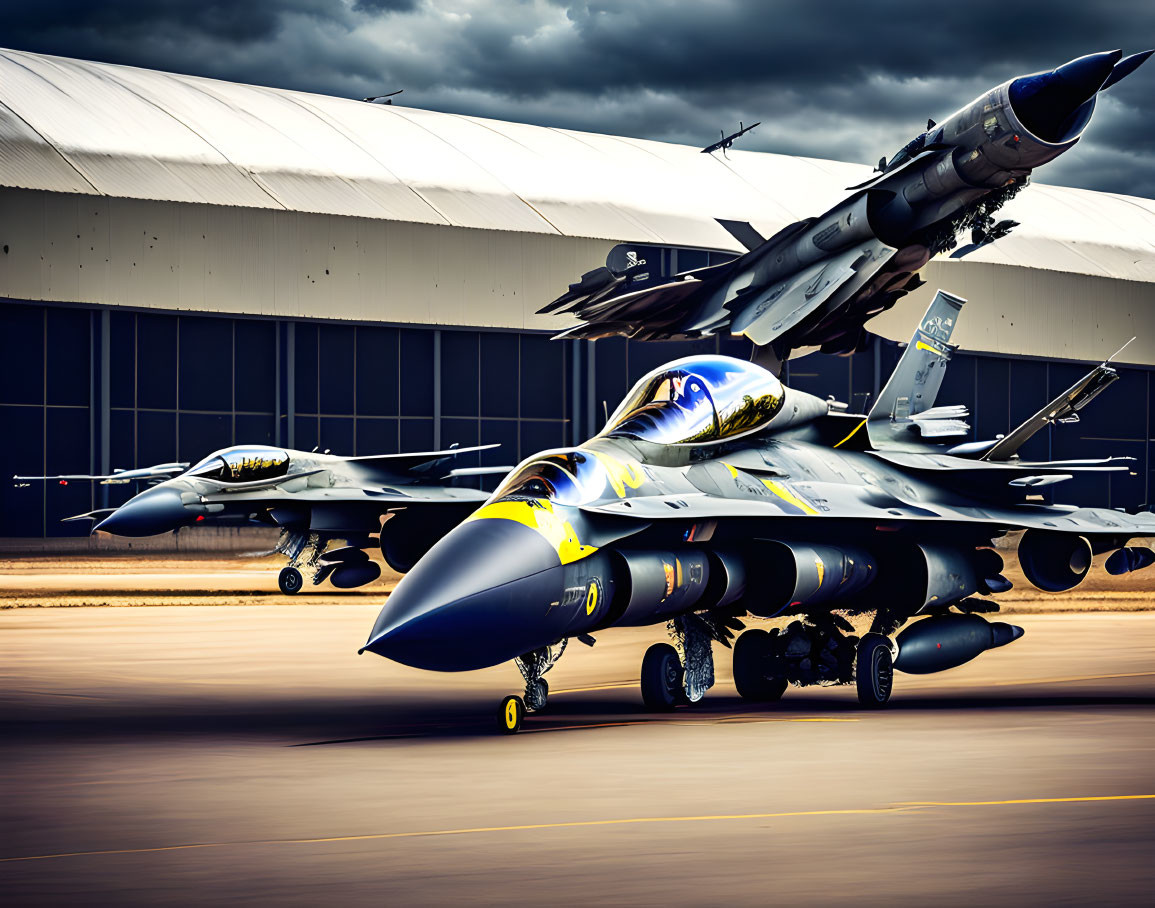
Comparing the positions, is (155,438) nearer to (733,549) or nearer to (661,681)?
(661,681)

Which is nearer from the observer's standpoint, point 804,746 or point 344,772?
point 344,772

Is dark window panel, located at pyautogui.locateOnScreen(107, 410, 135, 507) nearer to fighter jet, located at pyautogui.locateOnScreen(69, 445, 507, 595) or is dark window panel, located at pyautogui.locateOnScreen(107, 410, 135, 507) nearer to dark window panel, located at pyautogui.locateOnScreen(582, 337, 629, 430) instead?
fighter jet, located at pyautogui.locateOnScreen(69, 445, 507, 595)

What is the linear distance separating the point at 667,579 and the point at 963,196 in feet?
47.7

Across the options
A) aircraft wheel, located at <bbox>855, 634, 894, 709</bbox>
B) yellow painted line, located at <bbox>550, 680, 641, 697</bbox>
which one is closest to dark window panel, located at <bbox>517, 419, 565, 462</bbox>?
yellow painted line, located at <bbox>550, 680, 641, 697</bbox>

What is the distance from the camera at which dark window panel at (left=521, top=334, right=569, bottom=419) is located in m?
49.9

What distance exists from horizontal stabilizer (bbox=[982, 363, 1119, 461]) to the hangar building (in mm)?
21105

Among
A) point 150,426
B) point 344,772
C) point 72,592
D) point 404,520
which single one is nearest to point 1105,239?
point 150,426

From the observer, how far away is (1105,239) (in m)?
60.3

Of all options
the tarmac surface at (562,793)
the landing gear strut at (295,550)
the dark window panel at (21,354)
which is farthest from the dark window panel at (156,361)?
the tarmac surface at (562,793)

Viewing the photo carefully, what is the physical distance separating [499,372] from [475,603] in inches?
1528

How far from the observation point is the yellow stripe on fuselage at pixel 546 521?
11.6 meters

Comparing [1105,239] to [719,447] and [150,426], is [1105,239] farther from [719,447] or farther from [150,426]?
[719,447]

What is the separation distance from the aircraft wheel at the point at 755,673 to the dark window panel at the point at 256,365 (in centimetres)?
3334

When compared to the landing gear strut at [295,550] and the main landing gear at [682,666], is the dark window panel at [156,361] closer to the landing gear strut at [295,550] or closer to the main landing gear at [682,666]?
the landing gear strut at [295,550]
